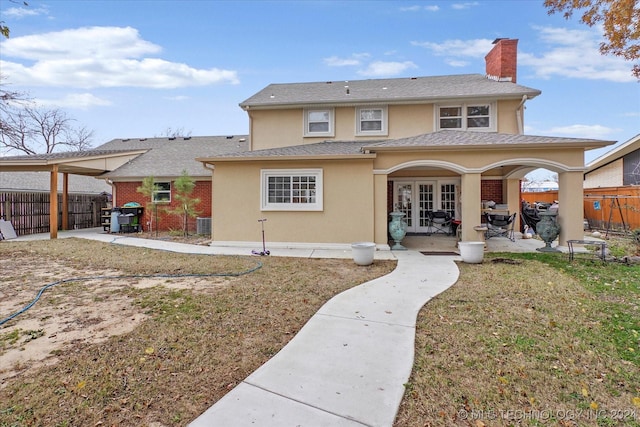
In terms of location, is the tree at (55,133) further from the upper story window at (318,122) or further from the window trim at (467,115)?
the window trim at (467,115)

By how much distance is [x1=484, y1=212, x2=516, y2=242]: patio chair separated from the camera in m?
11.7

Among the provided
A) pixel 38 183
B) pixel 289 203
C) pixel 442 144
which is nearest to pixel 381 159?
pixel 442 144

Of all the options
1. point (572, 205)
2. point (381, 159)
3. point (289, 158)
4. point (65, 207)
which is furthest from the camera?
point (65, 207)

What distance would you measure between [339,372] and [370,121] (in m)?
11.7

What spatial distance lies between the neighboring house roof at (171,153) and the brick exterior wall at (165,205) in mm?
516

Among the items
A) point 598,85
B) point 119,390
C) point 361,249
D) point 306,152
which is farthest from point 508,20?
point 119,390

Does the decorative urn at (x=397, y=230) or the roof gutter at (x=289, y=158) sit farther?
the decorative urn at (x=397, y=230)

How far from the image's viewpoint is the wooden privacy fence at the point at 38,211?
14387 millimetres

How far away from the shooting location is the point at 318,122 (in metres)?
13.6

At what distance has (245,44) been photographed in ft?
48.2

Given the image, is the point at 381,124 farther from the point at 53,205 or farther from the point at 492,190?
the point at 53,205

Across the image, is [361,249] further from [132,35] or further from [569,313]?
[132,35]

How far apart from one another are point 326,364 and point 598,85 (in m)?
18.6

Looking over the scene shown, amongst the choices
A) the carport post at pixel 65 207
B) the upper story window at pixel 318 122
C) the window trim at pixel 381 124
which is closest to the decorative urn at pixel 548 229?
the window trim at pixel 381 124
